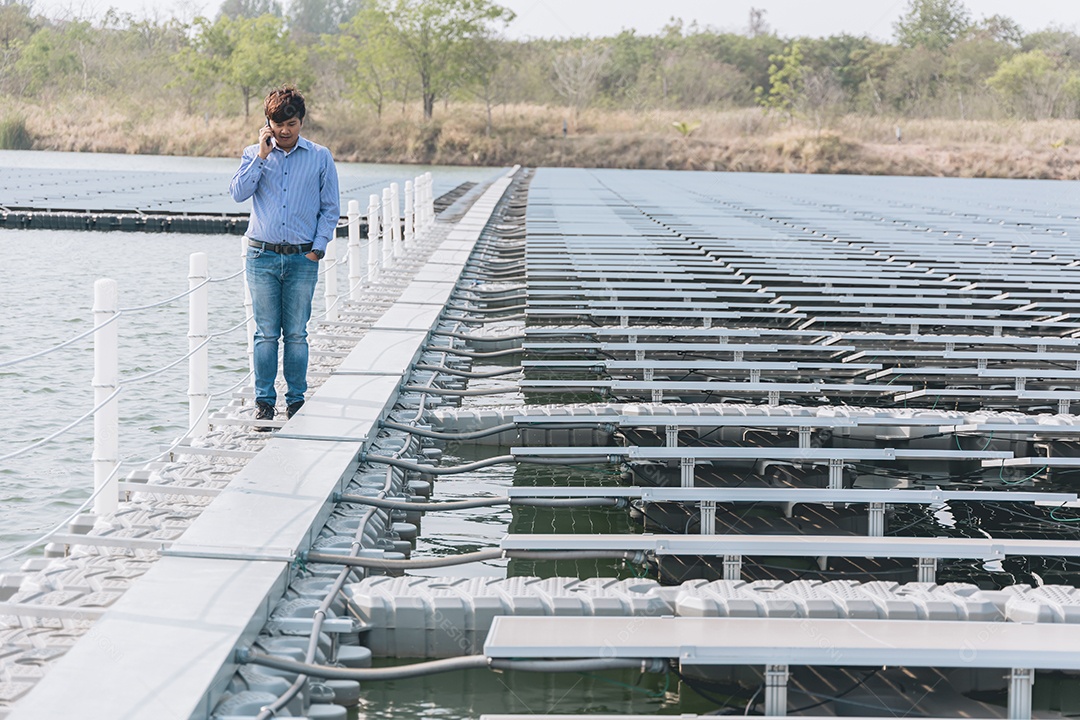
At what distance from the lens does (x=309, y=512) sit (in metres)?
5.19

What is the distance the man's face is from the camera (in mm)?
6789

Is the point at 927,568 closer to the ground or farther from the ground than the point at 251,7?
closer to the ground

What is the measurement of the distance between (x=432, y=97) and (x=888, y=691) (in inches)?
2698

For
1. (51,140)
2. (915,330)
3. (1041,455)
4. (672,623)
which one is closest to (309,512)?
(672,623)

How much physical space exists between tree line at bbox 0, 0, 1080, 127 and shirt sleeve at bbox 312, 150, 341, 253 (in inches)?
2254

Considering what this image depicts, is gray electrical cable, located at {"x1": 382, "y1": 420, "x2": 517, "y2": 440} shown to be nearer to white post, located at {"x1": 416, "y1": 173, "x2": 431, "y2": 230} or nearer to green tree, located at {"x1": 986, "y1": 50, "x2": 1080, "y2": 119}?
white post, located at {"x1": 416, "y1": 173, "x2": 431, "y2": 230}

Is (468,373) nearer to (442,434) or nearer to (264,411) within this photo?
(442,434)

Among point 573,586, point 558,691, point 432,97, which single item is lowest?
point 558,691

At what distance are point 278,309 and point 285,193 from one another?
627 mm

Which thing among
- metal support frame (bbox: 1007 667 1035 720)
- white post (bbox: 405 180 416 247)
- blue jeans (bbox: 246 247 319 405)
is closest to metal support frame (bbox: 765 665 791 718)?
metal support frame (bbox: 1007 667 1035 720)

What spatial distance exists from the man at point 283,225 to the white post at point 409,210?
10907 mm

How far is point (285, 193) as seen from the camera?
6.93 meters

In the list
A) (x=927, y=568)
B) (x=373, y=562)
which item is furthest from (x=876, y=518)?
(x=373, y=562)

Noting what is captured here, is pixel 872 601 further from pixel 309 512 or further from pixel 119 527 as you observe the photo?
pixel 119 527
